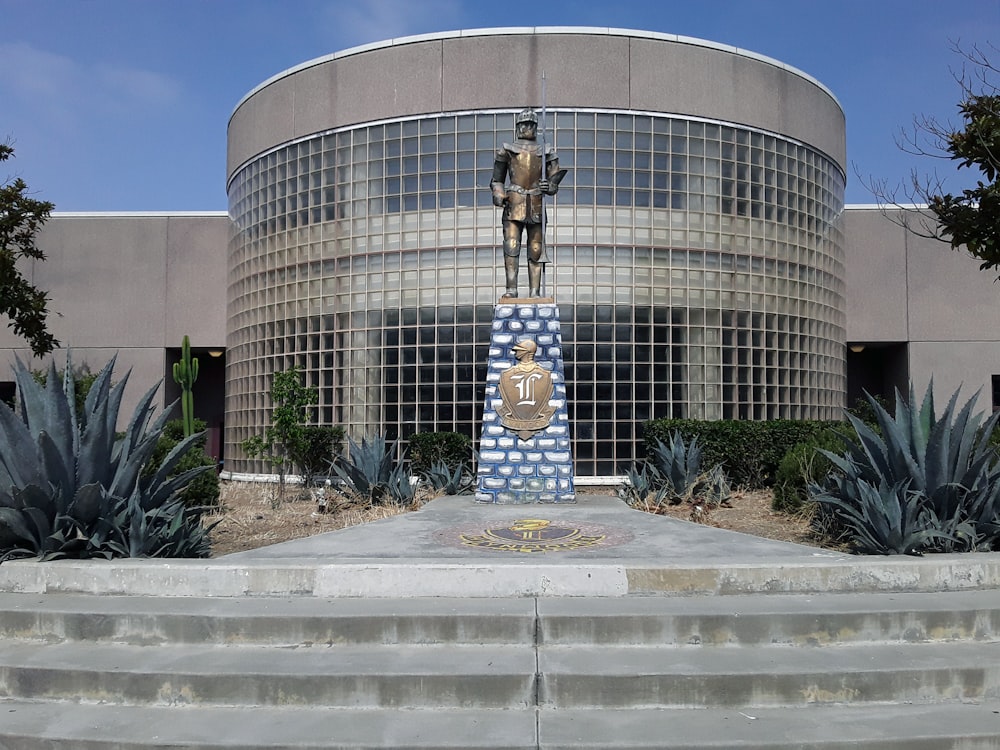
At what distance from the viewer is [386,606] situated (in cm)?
538

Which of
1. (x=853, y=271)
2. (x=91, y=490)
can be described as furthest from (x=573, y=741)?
(x=853, y=271)

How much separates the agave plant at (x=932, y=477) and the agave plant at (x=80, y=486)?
17.6ft

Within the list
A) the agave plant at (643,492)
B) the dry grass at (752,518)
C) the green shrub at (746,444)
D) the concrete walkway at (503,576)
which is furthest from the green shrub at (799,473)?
the concrete walkway at (503,576)

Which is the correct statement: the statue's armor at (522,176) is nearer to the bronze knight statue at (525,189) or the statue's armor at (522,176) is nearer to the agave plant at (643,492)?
the bronze knight statue at (525,189)

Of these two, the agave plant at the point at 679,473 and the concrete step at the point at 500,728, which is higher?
the agave plant at the point at 679,473

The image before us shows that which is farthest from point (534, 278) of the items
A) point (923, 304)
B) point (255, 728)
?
point (923, 304)

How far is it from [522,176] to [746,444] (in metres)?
6.67

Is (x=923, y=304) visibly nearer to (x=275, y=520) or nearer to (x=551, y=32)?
(x=551, y=32)

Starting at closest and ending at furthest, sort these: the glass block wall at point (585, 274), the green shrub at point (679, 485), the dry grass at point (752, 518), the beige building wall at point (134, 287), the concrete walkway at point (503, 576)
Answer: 1. the concrete walkway at point (503, 576)
2. the dry grass at point (752, 518)
3. the green shrub at point (679, 485)
4. the glass block wall at point (585, 274)
5. the beige building wall at point (134, 287)

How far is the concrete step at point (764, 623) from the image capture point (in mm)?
5027

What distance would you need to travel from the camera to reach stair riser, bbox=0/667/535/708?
4.52m

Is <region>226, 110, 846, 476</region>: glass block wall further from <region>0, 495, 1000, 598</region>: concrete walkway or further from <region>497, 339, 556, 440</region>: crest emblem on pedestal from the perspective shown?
<region>0, 495, 1000, 598</region>: concrete walkway

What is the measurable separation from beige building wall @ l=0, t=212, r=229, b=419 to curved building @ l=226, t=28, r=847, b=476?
4.69 meters

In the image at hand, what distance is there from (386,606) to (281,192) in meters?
16.4
